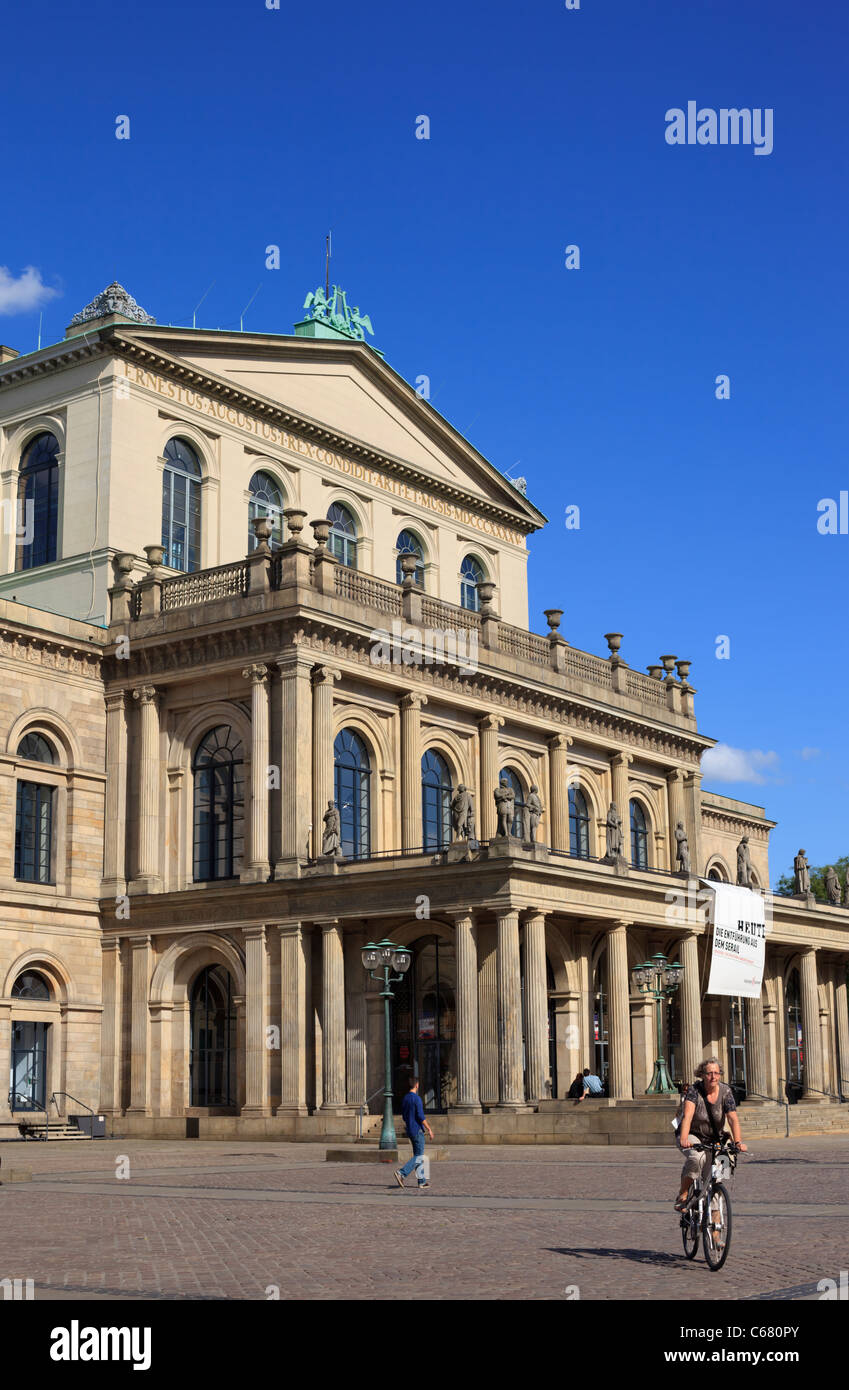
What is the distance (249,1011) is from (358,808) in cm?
688

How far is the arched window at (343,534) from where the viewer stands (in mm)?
57406

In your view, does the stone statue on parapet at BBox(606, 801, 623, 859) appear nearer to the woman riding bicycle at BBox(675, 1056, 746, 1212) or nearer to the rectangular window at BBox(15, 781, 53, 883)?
the rectangular window at BBox(15, 781, 53, 883)

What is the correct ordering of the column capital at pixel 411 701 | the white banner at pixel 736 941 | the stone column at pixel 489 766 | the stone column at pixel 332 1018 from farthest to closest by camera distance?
the stone column at pixel 489 766
the white banner at pixel 736 941
the column capital at pixel 411 701
the stone column at pixel 332 1018

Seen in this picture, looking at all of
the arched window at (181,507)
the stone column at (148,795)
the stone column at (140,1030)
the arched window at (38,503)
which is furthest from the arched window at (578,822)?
the arched window at (38,503)

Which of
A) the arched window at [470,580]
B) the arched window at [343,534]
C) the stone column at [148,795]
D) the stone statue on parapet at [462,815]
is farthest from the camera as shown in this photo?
the arched window at [470,580]

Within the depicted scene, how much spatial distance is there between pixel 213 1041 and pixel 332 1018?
477cm

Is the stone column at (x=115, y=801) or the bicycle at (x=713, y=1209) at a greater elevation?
the stone column at (x=115, y=801)

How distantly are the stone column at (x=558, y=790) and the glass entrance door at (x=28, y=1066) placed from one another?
56.9 ft

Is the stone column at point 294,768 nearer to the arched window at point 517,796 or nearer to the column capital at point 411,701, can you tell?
the column capital at point 411,701

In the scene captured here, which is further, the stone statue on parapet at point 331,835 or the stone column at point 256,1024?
the stone statue on parapet at point 331,835

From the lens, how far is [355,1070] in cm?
4350

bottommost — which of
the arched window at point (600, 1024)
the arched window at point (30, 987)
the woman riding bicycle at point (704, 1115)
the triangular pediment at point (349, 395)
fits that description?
the woman riding bicycle at point (704, 1115)

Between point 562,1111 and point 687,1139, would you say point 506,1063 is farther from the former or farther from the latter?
point 687,1139
